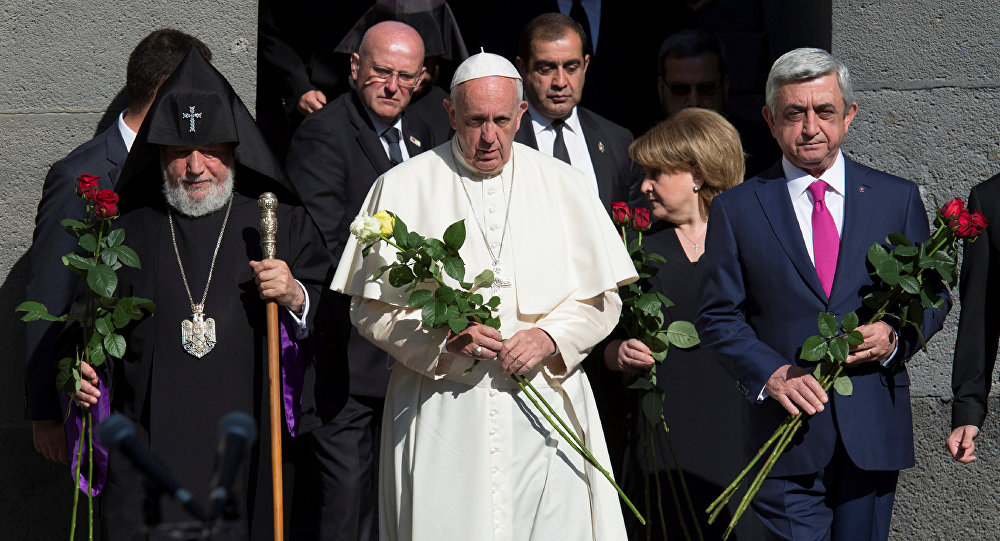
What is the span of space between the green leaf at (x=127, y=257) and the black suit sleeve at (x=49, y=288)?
692 millimetres

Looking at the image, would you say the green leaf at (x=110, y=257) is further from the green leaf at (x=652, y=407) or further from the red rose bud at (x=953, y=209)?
the red rose bud at (x=953, y=209)

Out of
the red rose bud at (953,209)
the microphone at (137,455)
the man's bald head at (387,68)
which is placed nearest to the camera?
the microphone at (137,455)

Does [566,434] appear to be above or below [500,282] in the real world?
below

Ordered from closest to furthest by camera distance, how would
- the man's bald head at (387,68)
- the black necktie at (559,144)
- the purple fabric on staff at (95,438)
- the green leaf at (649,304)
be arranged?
the purple fabric on staff at (95,438) < the green leaf at (649,304) < the man's bald head at (387,68) < the black necktie at (559,144)

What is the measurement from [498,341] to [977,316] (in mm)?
1742

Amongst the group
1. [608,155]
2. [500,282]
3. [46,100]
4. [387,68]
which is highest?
[387,68]

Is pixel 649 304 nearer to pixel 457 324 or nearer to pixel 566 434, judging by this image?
pixel 566 434

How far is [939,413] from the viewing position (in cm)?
604

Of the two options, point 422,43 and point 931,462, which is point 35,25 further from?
point 931,462

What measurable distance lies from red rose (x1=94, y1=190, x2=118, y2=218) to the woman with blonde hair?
1.96 m

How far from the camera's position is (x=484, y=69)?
4.52m

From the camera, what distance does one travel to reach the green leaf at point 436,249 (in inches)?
163

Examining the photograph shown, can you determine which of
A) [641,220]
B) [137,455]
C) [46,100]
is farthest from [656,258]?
[137,455]

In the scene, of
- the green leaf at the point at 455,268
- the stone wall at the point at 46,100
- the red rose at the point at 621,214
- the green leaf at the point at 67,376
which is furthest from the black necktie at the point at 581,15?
the green leaf at the point at 67,376
